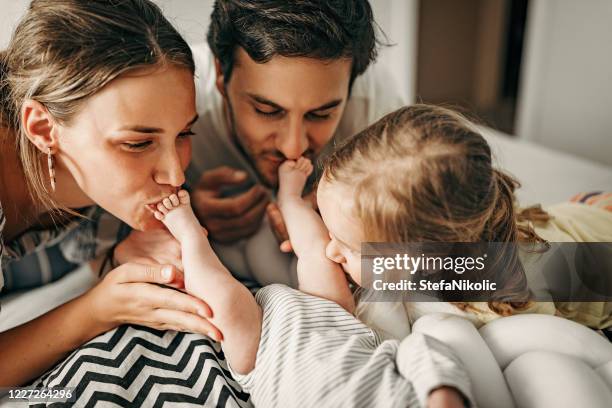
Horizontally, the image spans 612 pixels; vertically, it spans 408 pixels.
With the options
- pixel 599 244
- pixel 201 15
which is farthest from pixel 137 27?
Result: pixel 599 244

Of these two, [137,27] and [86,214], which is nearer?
[137,27]

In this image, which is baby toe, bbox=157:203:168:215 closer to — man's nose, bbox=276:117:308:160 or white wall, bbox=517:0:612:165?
man's nose, bbox=276:117:308:160

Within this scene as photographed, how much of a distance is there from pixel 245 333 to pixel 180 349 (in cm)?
10

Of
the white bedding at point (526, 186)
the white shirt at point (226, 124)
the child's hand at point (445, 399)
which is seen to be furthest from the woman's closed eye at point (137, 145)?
the child's hand at point (445, 399)

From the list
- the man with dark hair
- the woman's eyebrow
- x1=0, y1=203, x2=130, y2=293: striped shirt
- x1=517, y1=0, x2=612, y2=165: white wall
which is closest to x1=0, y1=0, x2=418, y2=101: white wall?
the man with dark hair

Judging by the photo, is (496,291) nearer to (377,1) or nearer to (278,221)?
(278,221)

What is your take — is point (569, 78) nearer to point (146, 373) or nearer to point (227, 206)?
point (227, 206)

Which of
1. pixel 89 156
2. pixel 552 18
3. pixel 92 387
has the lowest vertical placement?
pixel 92 387

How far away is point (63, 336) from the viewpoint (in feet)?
1.79

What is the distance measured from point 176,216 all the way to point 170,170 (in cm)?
6

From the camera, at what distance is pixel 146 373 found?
50 cm

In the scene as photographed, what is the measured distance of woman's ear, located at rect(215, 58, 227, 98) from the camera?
0.61 metres

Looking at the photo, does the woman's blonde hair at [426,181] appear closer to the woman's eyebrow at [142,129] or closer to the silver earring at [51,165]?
the woman's eyebrow at [142,129]

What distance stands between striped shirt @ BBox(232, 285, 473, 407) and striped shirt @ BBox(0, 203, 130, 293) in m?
0.30
